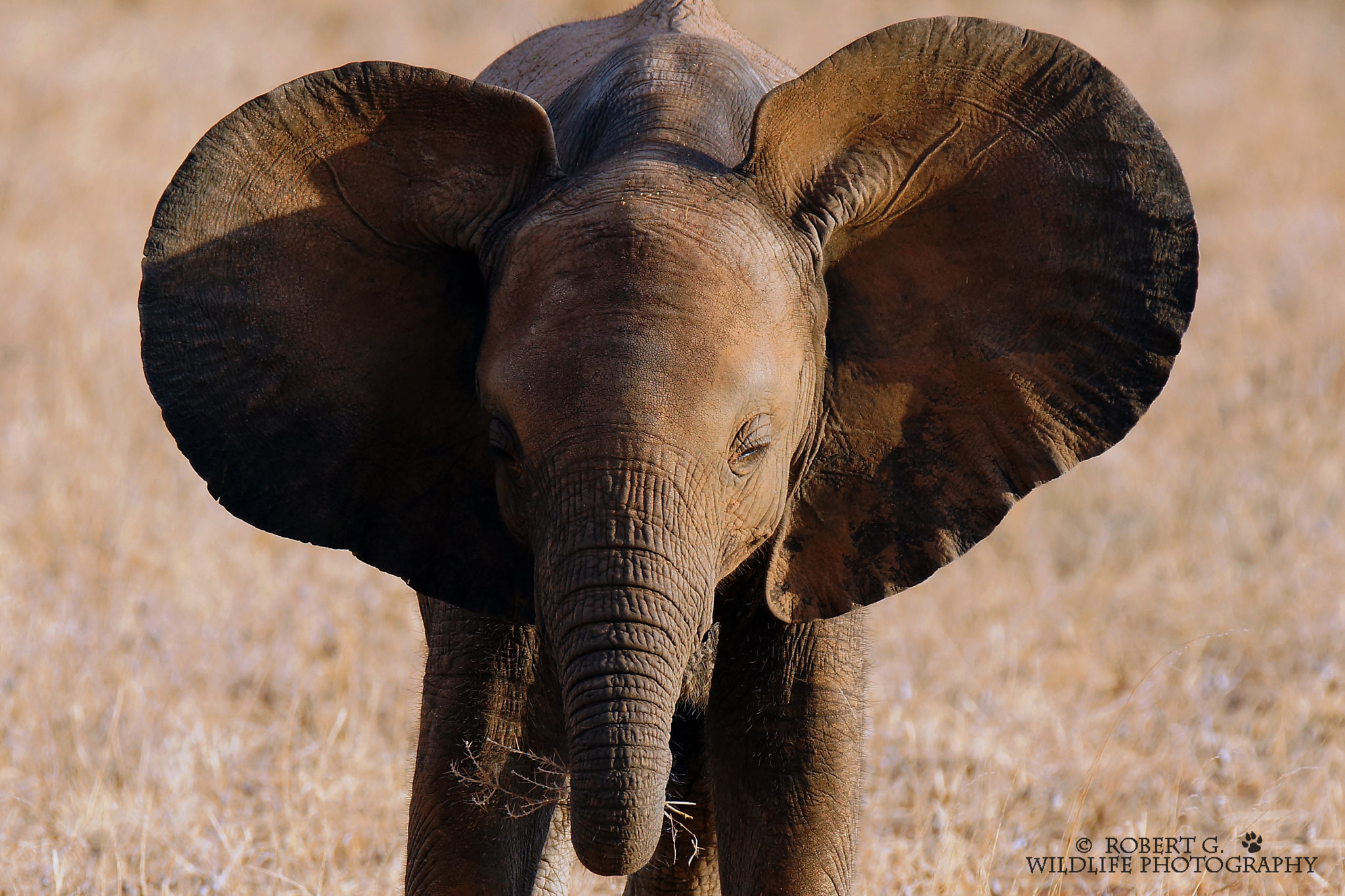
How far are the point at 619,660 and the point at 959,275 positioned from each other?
1.13m

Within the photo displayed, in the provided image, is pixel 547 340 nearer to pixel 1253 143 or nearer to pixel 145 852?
pixel 145 852

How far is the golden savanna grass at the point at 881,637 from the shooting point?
489 centimetres

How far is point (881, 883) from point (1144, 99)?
12.6 metres

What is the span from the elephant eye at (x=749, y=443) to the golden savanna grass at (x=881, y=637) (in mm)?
1581

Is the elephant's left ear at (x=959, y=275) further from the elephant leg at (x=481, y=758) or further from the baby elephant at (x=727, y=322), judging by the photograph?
the elephant leg at (x=481, y=758)

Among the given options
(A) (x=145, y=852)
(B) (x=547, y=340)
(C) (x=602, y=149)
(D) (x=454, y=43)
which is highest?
(D) (x=454, y=43)

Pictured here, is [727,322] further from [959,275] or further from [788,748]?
[788,748]

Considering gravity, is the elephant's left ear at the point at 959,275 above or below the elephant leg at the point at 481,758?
above

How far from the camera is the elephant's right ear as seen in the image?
3.15 metres

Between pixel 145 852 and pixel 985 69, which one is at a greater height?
pixel 985 69

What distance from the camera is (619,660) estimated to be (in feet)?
8.84

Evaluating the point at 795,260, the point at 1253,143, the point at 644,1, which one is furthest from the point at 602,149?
the point at 1253,143

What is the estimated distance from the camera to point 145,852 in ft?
14.6

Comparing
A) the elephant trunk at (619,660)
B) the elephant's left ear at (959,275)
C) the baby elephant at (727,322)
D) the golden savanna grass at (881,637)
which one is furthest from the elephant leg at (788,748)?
the golden savanna grass at (881,637)
